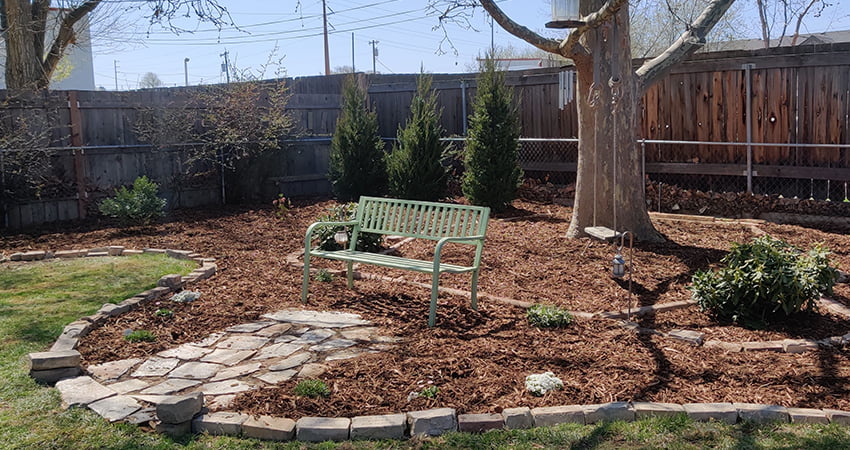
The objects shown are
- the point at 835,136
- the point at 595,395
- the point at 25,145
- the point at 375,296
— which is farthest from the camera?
the point at 25,145

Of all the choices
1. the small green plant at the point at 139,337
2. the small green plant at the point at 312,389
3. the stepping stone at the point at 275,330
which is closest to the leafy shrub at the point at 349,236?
the stepping stone at the point at 275,330

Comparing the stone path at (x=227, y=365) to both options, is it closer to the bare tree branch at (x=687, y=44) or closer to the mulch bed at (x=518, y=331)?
the mulch bed at (x=518, y=331)

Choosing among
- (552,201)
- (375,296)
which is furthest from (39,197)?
(552,201)

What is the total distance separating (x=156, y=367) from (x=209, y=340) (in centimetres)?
60

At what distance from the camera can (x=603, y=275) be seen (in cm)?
696

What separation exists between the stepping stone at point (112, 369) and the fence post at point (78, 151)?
6.89 metres

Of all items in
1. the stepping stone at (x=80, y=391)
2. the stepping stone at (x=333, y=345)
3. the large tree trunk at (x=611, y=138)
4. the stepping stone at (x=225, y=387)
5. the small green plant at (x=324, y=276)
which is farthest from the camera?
the large tree trunk at (x=611, y=138)

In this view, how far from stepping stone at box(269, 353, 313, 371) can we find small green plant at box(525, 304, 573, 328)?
1.70 m

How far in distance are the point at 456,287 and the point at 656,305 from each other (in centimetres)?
177

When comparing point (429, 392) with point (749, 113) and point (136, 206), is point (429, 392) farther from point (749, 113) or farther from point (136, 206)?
point (749, 113)

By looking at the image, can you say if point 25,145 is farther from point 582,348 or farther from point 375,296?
point 582,348

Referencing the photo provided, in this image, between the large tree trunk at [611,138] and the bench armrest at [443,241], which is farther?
the large tree trunk at [611,138]

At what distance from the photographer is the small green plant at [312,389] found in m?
4.21

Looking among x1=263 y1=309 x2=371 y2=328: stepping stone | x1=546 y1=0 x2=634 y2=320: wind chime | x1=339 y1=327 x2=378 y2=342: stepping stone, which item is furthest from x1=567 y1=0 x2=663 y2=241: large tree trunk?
x1=339 y1=327 x2=378 y2=342: stepping stone
